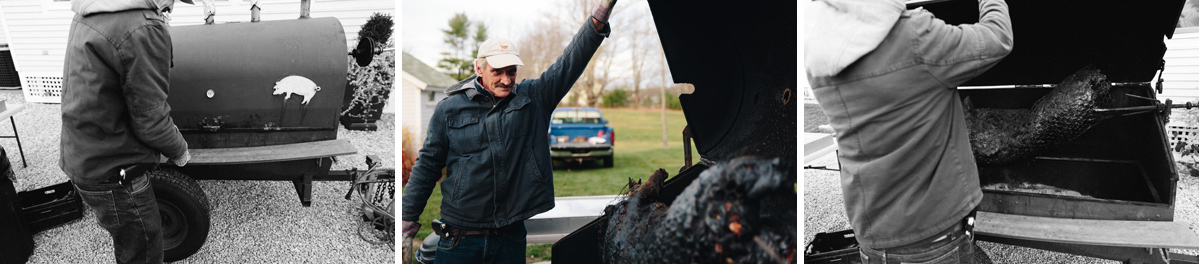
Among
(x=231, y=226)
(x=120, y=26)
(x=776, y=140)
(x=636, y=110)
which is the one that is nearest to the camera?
(x=776, y=140)

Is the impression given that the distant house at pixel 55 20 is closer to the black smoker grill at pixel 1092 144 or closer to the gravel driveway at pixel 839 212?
the gravel driveway at pixel 839 212

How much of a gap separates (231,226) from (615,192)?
7.85ft

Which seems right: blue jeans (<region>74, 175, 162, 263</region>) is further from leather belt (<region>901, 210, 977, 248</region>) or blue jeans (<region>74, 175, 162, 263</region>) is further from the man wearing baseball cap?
leather belt (<region>901, 210, 977, 248</region>)

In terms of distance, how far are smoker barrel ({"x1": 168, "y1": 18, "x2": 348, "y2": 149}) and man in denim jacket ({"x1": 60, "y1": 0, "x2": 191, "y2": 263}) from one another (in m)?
0.25

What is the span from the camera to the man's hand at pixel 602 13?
1888mm

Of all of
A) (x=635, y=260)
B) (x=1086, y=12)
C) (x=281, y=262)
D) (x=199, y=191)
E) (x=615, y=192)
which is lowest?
(x=281, y=262)

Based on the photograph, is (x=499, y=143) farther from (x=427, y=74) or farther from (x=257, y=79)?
(x=257, y=79)

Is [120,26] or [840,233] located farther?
[840,233]

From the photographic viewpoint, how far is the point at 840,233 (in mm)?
3074

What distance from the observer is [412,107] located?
7.63ft

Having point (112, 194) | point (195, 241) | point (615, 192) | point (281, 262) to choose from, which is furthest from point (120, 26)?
point (615, 192)

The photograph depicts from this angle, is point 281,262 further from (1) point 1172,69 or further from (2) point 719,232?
(1) point 1172,69

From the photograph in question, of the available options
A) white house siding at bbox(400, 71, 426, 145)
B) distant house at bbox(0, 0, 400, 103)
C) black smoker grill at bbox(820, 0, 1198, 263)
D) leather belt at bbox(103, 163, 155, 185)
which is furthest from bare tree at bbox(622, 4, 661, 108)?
leather belt at bbox(103, 163, 155, 185)

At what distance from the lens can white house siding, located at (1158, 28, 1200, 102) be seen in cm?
298
